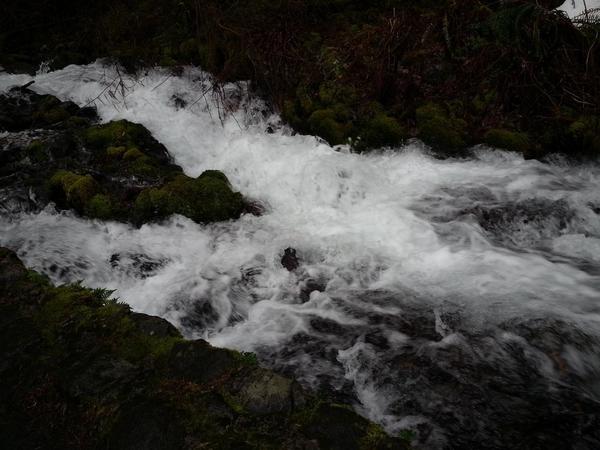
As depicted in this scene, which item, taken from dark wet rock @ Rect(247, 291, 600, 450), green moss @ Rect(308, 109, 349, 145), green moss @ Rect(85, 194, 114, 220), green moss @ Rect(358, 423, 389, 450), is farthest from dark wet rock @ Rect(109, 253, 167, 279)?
green moss @ Rect(308, 109, 349, 145)

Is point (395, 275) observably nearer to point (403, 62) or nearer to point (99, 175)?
point (99, 175)

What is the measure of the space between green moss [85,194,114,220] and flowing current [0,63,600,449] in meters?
0.22

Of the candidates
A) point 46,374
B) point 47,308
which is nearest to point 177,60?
point 47,308

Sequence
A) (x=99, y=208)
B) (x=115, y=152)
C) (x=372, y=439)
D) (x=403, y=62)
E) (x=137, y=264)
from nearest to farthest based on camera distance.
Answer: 1. (x=372, y=439)
2. (x=137, y=264)
3. (x=99, y=208)
4. (x=115, y=152)
5. (x=403, y=62)

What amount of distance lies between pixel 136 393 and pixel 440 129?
764 centimetres

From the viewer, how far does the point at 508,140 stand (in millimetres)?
8062

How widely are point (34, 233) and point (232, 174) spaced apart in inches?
150

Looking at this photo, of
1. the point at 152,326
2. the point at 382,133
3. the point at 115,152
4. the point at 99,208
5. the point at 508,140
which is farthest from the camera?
the point at 382,133

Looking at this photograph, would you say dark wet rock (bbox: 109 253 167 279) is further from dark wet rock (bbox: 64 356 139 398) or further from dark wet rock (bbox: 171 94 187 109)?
dark wet rock (bbox: 171 94 187 109)

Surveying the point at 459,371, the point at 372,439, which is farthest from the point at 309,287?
the point at 372,439

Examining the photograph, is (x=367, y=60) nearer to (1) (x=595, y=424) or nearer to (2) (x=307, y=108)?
(2) (x=307, y=108)

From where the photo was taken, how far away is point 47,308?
3703mm

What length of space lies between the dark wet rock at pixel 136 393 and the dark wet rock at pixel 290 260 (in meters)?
2.74

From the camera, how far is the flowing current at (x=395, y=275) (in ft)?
12.5
